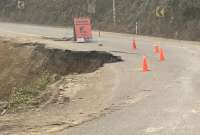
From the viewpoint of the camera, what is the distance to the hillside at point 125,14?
3650cm

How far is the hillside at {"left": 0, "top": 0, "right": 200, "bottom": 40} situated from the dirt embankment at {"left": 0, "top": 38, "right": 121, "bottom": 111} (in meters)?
11.3

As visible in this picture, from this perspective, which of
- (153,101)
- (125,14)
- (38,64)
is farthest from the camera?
(125,14)

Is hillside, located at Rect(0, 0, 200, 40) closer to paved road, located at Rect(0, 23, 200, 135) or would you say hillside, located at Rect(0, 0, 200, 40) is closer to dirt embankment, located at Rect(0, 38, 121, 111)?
dirt embankment, located at Rect(0, 38, 121, 111)

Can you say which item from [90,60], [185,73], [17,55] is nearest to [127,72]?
[185,73]

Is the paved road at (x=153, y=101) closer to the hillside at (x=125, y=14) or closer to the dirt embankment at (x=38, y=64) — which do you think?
the dirt embankment at (x=38, y=64)

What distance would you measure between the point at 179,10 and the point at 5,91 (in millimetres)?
18046

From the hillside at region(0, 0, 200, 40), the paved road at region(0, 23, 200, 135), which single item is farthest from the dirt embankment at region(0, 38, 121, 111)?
the hillside at region(0, 0, 200, 40)

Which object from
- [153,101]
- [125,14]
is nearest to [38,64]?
[153,101]

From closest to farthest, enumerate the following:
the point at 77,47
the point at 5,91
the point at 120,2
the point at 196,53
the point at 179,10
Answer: the point at 5,91
the point at 196,53
the point at 77,47
the point at 179,10
the point at 120,2

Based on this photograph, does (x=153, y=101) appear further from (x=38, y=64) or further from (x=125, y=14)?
(x=125, y=14)

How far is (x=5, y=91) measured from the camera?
909 inches

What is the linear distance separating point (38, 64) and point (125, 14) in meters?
17.9

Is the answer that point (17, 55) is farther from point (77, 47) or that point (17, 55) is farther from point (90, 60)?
point (90, 60)

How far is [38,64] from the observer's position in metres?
26.5
